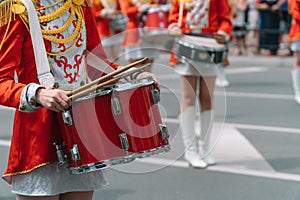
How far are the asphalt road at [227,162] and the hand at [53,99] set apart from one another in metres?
0.43

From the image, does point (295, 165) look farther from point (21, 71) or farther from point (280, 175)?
point (21, 71)

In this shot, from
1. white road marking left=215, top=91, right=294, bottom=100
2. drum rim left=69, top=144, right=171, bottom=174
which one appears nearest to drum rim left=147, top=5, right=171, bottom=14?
white road marking left=215, top=91, right=294, bottom=100

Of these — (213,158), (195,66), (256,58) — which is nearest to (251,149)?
(213,158)

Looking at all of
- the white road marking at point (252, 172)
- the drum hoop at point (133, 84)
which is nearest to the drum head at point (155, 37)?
the drum hoop at point (133, 84)

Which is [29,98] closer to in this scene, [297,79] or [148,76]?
[148,76]

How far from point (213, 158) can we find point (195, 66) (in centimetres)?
134

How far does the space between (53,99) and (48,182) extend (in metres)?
0.43

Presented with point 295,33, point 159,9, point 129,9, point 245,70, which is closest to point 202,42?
point 295,33

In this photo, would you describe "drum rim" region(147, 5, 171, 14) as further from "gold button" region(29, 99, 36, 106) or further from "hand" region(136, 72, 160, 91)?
"gold button" region(29, 99, 36, 106)

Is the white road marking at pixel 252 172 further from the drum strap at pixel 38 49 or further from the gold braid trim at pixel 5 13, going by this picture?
the gold braid trim at pixel 5 13

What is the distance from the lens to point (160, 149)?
2.80m

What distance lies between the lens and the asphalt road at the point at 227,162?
11.1 ft

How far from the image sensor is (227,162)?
6.30 meters

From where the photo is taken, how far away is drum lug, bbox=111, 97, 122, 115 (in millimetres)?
2688
